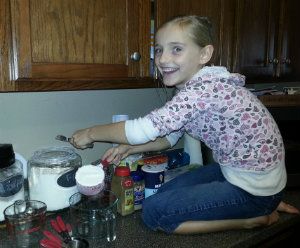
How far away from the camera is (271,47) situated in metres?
1.28

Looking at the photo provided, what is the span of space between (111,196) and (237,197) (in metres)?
0.41

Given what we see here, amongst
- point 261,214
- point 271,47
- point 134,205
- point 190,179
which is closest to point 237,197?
point 261,214

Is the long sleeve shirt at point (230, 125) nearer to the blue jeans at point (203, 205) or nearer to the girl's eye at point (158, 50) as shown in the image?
the blue jeans at point (203, 205)

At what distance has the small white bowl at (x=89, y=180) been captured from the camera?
91cm

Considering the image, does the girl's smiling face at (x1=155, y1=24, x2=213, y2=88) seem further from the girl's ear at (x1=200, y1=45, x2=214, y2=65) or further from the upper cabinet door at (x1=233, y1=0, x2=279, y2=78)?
the upper cabinet door at (x1=233, y1=0, x2=279, y2=78)

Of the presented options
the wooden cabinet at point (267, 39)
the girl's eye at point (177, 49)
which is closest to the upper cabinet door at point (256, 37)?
the wooden cabinet at point (267, 39)

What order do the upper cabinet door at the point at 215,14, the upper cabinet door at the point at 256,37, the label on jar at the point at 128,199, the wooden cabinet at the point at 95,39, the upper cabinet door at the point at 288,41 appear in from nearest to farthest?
1. the wooden cabinet at the point at 95,39
2. the upper cabinet door at the point at 215,14
3. the label on jar at the point at 128,199
4. the upper cabinet door at the point at 256,37
5. the upper cabinet door at the point at 288,41

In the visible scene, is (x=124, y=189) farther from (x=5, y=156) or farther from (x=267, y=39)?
(x=267, y=39)

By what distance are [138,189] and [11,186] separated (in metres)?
0.41

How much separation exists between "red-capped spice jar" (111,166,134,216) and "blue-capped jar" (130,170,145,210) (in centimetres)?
2

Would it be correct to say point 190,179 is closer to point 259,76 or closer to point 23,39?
point 259,76

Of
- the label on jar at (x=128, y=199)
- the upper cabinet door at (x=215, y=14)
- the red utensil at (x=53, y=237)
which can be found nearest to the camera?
the red utensil at (x=53, y=237)

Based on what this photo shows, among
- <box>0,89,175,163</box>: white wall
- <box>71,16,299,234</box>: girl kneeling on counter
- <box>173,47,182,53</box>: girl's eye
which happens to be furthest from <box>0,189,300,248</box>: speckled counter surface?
<box>173,47,182,53</box>: girl's eye

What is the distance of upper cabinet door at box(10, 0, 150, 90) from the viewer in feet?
2.41
